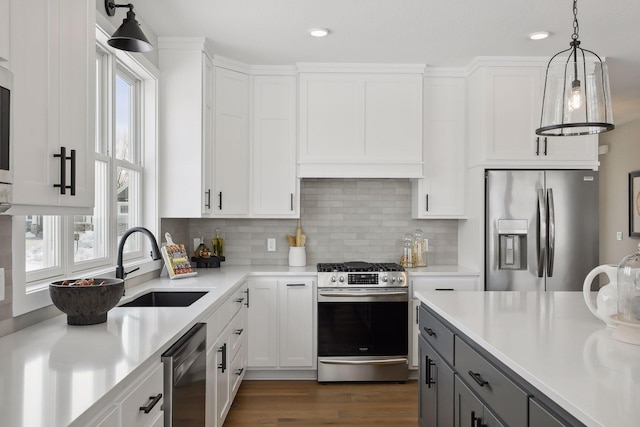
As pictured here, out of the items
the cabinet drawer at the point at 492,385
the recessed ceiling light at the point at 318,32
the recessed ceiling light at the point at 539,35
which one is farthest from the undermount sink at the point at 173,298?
the recessed ceiling light at the point at 539,35

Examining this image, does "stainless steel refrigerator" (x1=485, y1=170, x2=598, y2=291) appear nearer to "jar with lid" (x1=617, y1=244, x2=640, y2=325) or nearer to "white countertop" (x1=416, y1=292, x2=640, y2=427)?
"white countertop" (x1=416, y1=292, x2=640, y2=427)

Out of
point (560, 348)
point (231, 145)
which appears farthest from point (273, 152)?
point (560, 348)

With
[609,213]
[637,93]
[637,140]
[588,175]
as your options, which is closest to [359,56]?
[588,175]

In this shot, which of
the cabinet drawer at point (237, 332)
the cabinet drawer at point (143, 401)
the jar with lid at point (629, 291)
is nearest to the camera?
the cabinet drawer at point (143, 401)

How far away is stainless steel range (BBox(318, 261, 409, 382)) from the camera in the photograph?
3773 mm

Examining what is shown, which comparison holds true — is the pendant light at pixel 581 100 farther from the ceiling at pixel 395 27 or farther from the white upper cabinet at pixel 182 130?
the white upper cabinet at pixel 182 130

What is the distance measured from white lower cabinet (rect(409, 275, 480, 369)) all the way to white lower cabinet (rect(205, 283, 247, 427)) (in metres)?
1.35

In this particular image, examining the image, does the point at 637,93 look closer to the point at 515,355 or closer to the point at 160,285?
the point at 515,355

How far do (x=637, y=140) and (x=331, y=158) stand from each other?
420cm

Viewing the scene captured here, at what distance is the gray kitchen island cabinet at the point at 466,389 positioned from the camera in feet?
4.62

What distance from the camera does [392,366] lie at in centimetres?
379

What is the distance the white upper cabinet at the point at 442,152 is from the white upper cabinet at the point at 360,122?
148 mm

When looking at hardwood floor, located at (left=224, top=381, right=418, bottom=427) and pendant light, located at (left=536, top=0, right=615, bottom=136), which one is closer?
pendant light, located at (left=536, top=0, right=615, bottom=136)

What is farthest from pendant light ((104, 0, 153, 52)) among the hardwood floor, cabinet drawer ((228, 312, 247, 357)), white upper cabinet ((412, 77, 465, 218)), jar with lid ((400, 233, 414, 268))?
jar with lid ((400, 233, 414, 268))
